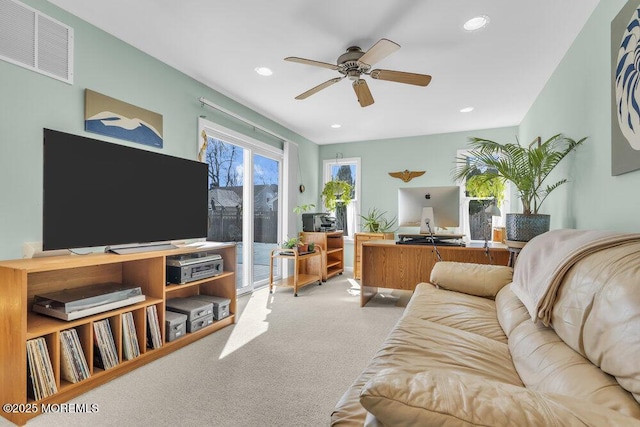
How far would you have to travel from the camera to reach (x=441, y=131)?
17.1 ft

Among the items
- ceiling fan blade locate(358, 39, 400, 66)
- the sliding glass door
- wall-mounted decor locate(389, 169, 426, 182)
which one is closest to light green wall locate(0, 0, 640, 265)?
the sliding glass door

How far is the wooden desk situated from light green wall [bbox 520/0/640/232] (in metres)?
0.74

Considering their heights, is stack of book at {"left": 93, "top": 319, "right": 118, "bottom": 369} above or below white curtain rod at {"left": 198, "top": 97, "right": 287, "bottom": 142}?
below

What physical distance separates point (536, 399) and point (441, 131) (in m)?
5.16

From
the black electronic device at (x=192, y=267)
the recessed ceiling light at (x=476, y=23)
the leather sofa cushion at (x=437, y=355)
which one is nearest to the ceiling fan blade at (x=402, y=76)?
the recessed ceiling light at (x=476, y=23)

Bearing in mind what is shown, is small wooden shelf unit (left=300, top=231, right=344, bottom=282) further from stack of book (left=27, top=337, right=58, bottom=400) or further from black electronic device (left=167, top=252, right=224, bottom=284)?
stack of book (left=27, top=337, right=58, bottom=400)

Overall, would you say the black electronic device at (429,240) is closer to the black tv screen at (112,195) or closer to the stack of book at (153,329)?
the black tv screen at (112,195)

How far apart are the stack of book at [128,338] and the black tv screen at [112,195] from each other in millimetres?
538

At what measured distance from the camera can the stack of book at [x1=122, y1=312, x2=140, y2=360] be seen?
2078mm

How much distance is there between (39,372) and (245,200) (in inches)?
110

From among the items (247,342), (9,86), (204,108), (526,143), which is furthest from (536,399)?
(526,143)

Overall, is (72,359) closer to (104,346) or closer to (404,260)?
Answer: (104,346)

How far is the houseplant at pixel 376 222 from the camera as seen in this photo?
5430 millimetres

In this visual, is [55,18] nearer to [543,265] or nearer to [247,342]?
[247,342]
